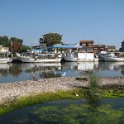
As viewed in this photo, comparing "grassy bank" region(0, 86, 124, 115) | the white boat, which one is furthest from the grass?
the white boat

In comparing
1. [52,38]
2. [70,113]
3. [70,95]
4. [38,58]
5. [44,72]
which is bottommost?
[70,113]

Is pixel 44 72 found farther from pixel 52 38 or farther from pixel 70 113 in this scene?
pixel 52 38

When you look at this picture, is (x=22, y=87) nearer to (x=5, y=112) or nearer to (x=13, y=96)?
(x=13, y=96)

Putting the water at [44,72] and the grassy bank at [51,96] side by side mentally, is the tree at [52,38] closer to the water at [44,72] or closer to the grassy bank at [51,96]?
the water at [44,72]

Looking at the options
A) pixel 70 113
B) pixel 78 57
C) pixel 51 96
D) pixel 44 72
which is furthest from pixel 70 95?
pixel 78 57

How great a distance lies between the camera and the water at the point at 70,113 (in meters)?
21.0

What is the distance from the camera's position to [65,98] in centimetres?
2797

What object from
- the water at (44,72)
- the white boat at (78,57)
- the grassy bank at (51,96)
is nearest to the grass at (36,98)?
the grassy bank at (51,96)

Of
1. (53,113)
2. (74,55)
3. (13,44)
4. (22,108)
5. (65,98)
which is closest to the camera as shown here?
(53,113)

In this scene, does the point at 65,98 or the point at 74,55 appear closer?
the point at 65,98

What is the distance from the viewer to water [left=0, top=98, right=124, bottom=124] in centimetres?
2098

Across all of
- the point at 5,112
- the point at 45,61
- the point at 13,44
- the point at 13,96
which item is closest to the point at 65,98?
the point at 13,96

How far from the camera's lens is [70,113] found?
897 inches

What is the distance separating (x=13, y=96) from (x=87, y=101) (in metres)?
6.14
